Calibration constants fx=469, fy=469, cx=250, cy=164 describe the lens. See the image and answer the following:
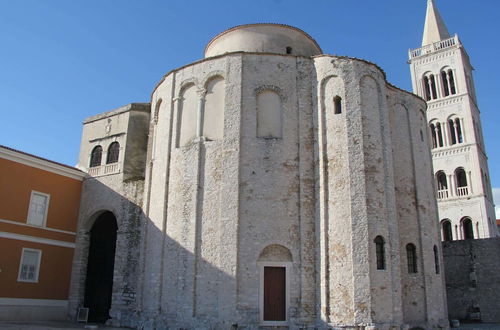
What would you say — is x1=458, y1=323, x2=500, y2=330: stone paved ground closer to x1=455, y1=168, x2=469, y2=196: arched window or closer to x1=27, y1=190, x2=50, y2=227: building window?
x1=455, y1=168, x2=469, y2=196: arched window

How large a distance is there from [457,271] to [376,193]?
10.3 meters

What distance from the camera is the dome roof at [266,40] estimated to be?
2058cm

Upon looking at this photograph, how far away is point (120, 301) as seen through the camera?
64.8 feet

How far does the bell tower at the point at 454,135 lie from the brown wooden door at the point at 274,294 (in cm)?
2267

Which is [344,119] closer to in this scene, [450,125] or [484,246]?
[484,246]

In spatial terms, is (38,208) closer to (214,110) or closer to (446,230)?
(214,110)

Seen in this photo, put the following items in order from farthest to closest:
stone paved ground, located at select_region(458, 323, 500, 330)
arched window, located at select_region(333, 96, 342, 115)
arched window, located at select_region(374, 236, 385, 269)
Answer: stone paved ground, located at select_region(458, 323, 500, 330) → arched window, located at select_region(333, 96, 342, 115) → arched window, located at select_region(374, 236, 385, 269)

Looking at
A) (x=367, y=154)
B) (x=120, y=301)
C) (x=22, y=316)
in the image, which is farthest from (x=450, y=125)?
(x=22, y=316)

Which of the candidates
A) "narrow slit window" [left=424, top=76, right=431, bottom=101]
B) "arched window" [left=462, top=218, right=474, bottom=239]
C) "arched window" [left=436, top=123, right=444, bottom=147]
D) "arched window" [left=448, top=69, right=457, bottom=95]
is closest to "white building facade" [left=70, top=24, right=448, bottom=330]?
"arched window" [left=462, top=218, right=474, bottom=239]

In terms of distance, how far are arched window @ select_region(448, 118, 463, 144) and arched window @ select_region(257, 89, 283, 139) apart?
24287 mm

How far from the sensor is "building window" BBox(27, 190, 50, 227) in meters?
20.5

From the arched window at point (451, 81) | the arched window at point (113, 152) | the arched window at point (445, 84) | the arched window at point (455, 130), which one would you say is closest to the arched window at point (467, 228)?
the arched window at point (455, 130)

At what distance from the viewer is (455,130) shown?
37562 mm

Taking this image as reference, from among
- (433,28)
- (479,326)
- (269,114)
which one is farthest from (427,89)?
(269,114)
